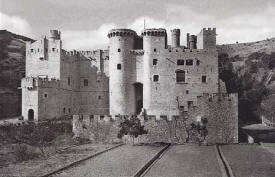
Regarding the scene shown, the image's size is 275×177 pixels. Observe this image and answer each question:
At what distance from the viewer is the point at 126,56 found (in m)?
49.2

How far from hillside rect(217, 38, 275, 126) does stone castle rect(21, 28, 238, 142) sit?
1001 cm

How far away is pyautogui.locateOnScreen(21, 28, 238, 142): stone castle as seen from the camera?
151ft

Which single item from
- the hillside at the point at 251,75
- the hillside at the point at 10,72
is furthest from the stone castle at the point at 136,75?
the hillside at the point at 251,75

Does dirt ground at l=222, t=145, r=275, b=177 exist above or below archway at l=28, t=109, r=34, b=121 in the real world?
below

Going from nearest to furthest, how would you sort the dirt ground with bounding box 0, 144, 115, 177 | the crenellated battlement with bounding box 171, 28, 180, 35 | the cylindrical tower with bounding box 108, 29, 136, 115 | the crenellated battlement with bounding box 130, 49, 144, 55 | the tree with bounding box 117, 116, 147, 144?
the dirt ground with bounding box 0, 144, 115, 177 → the tree with bounding box 117, 116, 147, 144 → the cylindrical tower with bounding box 108, 29, 136, 115 → the crenellated battlement with bounding box 130, 49, 144, 55 → the crenellated battlement with bounding box 171, 28, 180, 35

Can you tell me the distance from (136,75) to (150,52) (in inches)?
153

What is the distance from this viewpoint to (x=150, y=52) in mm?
48062

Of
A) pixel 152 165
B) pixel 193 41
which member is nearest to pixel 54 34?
pixel 193 41

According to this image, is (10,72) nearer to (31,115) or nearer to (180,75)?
(31,115)

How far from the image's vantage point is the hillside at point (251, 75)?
54.0 meters

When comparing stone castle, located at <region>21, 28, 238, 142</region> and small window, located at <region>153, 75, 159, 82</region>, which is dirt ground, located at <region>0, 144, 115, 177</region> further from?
small window, located at <region>153, 75, 159, 82</region>

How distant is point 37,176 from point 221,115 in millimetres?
20020

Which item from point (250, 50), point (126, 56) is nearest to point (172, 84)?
point (126, 56)

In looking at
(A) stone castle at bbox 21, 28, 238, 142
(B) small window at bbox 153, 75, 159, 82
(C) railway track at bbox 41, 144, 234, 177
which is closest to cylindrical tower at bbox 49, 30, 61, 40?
(A) stone castle at bbox 21, 28, 238, 142
